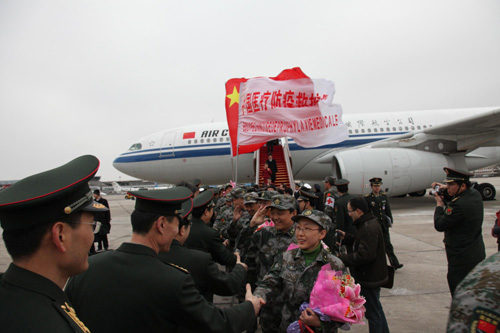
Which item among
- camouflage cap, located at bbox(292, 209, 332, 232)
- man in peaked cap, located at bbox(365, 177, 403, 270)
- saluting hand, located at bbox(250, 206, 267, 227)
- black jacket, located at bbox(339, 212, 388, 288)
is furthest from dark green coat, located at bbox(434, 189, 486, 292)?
saluting hand, located at bbox(250, 206, 267, 227)

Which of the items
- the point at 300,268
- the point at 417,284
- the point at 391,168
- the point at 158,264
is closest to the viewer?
the point at 158,264

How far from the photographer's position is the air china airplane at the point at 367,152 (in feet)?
40.9

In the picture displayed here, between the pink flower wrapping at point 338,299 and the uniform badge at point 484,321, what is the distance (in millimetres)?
1031

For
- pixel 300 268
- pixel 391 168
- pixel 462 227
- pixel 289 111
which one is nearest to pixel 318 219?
pixel 300 268

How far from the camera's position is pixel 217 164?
48.9 ft

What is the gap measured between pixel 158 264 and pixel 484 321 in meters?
1.41

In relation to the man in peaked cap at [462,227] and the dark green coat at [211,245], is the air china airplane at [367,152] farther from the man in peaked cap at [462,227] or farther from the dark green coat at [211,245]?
the dark green coat at [211,245]

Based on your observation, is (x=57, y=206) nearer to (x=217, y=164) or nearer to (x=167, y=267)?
(x=167, y=267)

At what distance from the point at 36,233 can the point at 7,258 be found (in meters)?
8.91

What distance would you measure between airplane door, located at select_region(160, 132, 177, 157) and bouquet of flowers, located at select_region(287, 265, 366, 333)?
13.9 meters

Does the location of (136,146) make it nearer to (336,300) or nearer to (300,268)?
(300,268)

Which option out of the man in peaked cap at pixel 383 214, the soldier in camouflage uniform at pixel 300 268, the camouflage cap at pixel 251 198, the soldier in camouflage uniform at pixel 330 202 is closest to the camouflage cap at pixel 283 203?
the soldier in camouflage uniform at pixel 300 268

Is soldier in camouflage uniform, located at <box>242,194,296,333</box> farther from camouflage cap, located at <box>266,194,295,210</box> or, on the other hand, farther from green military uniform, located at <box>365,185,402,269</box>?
green military uniform, located at <box>365,185,402,269</box>

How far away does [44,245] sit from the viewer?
1.12 m
